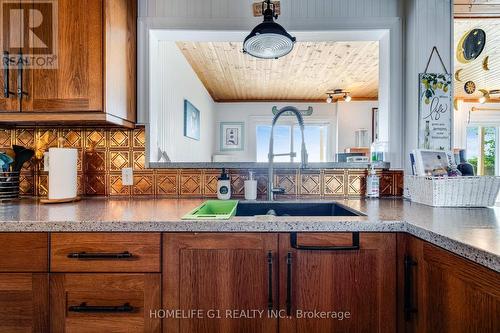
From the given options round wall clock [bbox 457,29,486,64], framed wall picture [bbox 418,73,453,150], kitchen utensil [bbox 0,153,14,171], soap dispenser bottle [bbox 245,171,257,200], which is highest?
round wall clock [bbox 457,29,486,64]

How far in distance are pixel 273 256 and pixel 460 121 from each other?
20.9 ft

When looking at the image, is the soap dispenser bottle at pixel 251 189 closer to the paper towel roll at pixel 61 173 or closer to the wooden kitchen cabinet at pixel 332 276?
the wooden kitchen cabinet at pixel 332 276

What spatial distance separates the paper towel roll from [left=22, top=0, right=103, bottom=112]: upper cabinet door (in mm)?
231

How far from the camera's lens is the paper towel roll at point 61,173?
1.45 meters

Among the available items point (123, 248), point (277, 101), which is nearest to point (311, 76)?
point (277, 101)

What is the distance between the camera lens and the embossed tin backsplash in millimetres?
1735

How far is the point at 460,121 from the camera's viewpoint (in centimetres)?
569

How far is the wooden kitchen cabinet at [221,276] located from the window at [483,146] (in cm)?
636

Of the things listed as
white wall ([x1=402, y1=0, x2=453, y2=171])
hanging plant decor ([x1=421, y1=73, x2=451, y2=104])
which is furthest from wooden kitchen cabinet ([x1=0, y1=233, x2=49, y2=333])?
hanging plant decor ([x1=421, y1=73, x2=451, y2=104])

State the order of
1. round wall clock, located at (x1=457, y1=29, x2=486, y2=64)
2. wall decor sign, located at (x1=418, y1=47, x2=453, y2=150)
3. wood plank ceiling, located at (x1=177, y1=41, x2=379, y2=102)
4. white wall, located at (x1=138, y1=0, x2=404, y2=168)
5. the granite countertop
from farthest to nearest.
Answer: wood plank ceiling, located at (x1=177, y1=41, x2=379, y2=102), round wall clock, located at (x1=457, y1=29, x2=486, y2=64), white wall, located at (x1=138, y1=0, x2=404, y2=168), wall decor sign, located at (x1=418, y1=47, x2=453, y2=150), the granite countertop

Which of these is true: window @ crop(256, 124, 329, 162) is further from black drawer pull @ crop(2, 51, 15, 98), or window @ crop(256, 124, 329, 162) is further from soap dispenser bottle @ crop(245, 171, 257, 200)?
black drawer pull @ crop(2, 51, 15, 98)

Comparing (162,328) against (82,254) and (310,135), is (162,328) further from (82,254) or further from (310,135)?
(310,135)

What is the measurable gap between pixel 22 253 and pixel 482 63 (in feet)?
15.2

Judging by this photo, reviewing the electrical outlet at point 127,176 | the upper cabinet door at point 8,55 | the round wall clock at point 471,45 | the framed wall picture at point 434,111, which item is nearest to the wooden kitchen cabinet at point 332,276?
the framed wall picture at point 434,111
